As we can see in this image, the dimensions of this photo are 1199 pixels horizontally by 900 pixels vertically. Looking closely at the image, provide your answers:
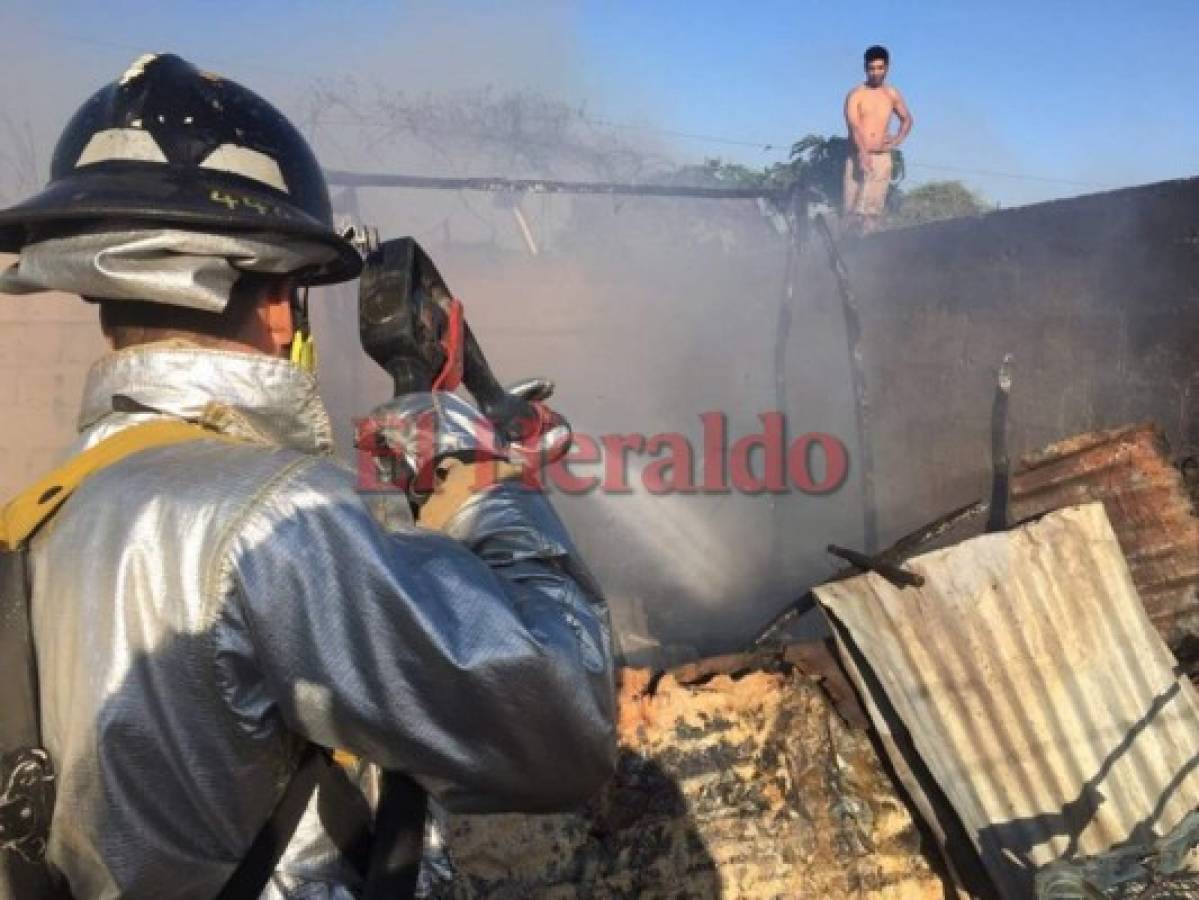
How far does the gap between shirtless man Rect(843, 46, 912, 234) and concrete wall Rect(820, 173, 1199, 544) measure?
1428 millimetres

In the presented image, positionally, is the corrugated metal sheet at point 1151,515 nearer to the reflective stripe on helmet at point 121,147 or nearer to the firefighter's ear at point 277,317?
the firefighter's ear at point 277,317

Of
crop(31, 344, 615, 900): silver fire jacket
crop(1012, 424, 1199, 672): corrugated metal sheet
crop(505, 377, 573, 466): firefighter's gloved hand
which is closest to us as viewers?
crop(31, 344, 615, 900): silver fire jacket

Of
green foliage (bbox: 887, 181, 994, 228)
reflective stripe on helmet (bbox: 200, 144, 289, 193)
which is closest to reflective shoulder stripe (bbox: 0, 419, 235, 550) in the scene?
reflective stripe on helmet (bbox: 200, 144, 289, 193)

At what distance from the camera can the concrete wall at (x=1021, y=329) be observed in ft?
18.4

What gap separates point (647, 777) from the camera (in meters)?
3.73

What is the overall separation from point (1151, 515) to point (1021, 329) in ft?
7.06

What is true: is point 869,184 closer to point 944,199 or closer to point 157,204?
point 157,204

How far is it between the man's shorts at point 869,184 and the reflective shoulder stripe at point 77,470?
9179 mm

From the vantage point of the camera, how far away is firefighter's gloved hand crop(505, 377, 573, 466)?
5.88 ft

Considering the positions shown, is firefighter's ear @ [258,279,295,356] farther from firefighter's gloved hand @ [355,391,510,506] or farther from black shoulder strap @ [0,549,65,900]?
black shoulder strap @ [0,549,65,900]

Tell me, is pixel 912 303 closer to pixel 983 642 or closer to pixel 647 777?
pixel 983 642

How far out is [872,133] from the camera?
9.90 metres

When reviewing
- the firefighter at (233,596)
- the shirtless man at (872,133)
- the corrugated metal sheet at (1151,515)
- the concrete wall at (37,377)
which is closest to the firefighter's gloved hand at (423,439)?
the firefighter at (233,596)

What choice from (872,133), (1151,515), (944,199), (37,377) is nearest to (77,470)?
(1151,515)
